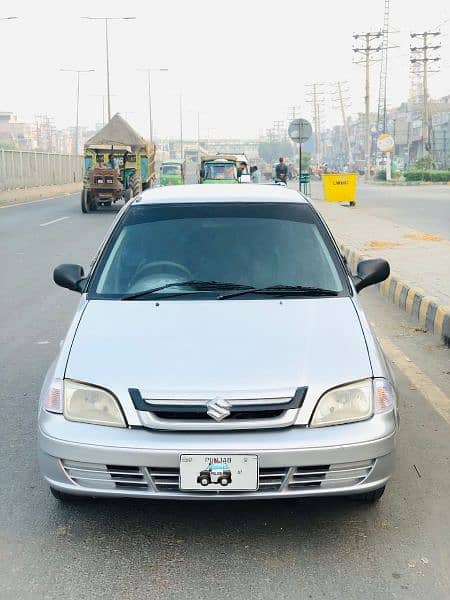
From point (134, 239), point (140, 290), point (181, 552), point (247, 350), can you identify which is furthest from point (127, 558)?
point (134, 239)

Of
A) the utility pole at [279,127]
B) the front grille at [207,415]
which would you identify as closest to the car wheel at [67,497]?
the front grille at [207,415]

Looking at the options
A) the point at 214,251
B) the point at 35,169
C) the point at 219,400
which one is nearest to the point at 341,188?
the point at 35,169

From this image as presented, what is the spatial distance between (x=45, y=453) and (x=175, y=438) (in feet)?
1.91

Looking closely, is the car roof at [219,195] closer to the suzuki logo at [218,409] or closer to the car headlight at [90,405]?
the car headlight at [90,405]

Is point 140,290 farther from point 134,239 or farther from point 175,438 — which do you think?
point 175,438

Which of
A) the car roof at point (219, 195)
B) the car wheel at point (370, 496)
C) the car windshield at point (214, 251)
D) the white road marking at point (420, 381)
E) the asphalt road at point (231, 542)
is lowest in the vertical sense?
the asphalt road at point (231, 542)

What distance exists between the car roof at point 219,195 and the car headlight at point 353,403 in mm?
1788

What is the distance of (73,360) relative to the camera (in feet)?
11.6

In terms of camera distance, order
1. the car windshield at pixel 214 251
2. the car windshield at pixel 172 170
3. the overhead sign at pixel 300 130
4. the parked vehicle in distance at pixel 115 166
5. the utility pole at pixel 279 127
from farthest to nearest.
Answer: the utility pole at pixel 279 127, the car windshield at pixel 172 170, the parked vehicle in distance at pixel 115 166, the overhead sign at pixel 300 130, the car windshield at pixel 214 251

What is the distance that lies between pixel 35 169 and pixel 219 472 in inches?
1509

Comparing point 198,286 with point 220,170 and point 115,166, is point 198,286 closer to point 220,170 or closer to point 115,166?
point 220,170

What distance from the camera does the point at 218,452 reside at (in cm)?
313

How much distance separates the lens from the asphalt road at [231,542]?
9.99 feet

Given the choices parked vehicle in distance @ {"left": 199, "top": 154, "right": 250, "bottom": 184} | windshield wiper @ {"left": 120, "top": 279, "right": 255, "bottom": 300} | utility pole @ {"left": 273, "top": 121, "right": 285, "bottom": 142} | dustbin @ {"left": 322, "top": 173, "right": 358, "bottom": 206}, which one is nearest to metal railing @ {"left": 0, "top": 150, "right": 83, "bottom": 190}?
parked vehicle in distance @ {"left": 199, "top": 154, "right": 250, "bottom": 184}
